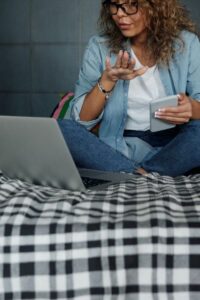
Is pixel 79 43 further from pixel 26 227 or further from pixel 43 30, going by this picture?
pixel 26 227

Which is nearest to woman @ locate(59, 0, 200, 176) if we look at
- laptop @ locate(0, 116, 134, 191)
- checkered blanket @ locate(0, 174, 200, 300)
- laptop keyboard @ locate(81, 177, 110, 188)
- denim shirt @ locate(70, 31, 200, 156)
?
denim shirt @ locate(70, 31, 200, 156)

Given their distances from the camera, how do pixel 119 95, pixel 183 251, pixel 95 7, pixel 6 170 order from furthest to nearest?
1. pixel 95 7
2. pixel 119 95
3. pixel 6 170
4. pixel 183 251

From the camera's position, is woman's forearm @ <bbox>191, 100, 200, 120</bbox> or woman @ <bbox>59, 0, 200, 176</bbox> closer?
woman's forearm @ <bbox>191, 100, 200, 120</bbox>

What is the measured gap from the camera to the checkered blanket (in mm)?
588

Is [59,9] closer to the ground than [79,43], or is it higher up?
higher up

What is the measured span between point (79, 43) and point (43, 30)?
0.20m

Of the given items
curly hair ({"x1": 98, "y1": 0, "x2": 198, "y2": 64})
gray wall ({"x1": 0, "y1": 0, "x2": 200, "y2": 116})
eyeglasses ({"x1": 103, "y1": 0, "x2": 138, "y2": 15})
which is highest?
eyeglasses ({"x1": 103, "y1": 0, "x2": 138, "y2": 15})

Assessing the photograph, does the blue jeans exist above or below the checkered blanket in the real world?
below

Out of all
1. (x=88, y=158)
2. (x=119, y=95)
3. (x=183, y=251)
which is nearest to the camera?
(x=183, y=251)

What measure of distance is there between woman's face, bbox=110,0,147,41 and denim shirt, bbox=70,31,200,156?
0.10m

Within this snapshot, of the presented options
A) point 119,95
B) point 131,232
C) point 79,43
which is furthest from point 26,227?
point 79,43

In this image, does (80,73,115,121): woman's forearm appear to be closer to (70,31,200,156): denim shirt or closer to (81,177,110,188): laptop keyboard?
(70,31,200,156): denim shirt

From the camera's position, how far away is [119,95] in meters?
1.46

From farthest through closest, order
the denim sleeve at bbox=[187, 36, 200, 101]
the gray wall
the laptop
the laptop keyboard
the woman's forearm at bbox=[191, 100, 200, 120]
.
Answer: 1. the gray wall
2. the denim sleeve at bbox=[187, 36, 200, 101]
3. the woman's forearm at bbox=[191, 100, 200, 120]
4. the laptop keyboard
5. the laptop
